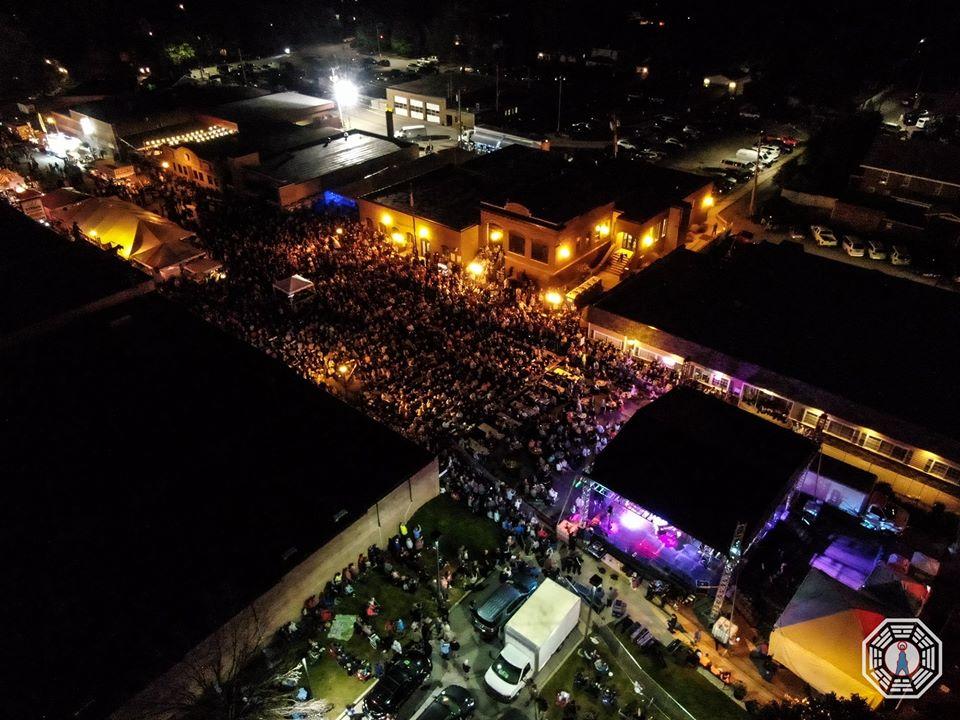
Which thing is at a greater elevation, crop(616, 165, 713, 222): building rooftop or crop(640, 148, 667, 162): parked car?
crop(616, 165, 713, 222): building rooftop

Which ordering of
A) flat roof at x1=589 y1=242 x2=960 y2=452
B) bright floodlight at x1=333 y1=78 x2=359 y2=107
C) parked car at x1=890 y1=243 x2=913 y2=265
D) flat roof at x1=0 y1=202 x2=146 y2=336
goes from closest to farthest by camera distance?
flat roof at x1=589 y1=242 x2=960 y2=452 → flat roof at x1=0 y1=202 x2=146 y2=336 → parked car at x1=890 y1=243 x2=913 y2=265 → bright floodlight at x1=333 y1=78 x2=359 y2=107

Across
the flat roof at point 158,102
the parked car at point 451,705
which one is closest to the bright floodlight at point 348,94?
the flat roof at point 158,102

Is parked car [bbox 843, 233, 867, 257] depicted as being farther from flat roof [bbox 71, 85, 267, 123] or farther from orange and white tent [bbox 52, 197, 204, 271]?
flat roof [bbox 71, 85, 267, 123]

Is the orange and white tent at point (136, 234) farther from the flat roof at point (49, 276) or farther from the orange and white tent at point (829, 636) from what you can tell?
the orange and white tent at point (829, 636)

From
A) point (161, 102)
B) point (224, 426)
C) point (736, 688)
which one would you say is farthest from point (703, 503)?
point (161, 102)

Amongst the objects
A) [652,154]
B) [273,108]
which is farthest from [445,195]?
[273,108]

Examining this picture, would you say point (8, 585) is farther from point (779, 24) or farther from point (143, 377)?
point (779, 24)

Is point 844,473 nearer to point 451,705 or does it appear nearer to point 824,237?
point 451,705

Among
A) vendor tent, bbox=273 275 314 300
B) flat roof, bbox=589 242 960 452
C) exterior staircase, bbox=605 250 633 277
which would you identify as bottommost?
exterior staircase, bbox=605 250 633 277

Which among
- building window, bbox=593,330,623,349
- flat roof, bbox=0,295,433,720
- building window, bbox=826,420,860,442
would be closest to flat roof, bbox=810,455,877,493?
building window, bbox=826,420,860,442
